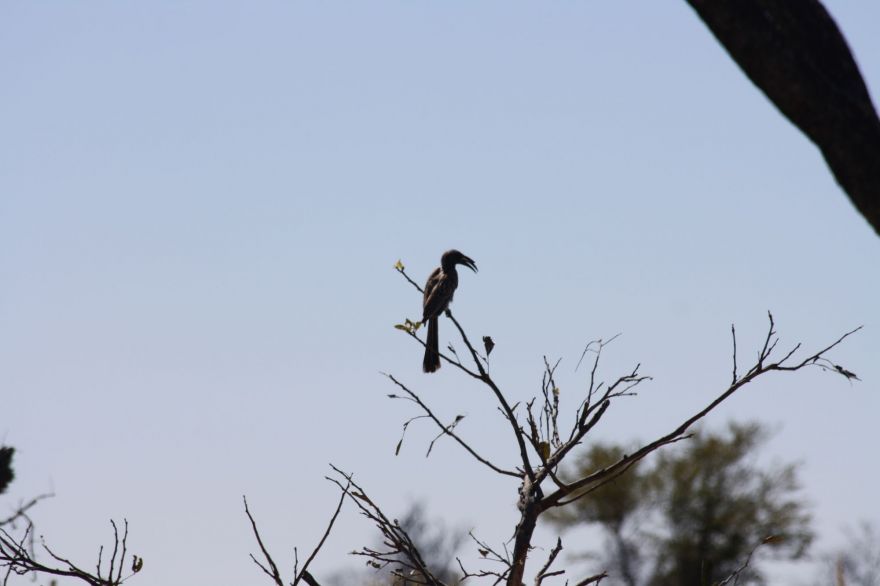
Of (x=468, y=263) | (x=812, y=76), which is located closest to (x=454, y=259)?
(x=468, y=263)

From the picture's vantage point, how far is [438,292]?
389 inches

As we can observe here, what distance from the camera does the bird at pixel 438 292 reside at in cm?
943

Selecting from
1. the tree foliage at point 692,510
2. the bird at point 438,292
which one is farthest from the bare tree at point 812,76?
the tree foliage at point 692,510

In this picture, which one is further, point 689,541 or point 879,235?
point 689,541

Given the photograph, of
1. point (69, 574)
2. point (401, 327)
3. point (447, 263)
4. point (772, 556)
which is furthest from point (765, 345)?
point (772, 556)

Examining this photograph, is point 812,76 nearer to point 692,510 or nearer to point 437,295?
point 437,295

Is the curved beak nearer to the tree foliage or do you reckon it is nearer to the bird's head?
the bird's head

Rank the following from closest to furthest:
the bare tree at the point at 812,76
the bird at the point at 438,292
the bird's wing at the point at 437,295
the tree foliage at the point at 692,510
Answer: the bare tree at the point at 812,76, the bird at the point at 438,292, the bird's wing at the point at 437,295, the tree foliage at the point at 692,510

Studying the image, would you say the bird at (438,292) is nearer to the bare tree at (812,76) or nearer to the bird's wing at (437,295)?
the bird's wing at (437,295)

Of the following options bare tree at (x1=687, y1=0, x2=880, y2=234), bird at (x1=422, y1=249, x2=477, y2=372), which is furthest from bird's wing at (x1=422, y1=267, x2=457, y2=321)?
bare tree at (x1=687, y1=0, x2=880, y2=234)

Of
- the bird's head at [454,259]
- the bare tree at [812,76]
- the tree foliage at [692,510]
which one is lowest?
the bare tree at [812,76]

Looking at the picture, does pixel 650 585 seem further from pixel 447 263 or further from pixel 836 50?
pixel 836 50

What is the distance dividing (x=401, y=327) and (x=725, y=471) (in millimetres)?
22461

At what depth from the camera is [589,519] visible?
26.1 meters
